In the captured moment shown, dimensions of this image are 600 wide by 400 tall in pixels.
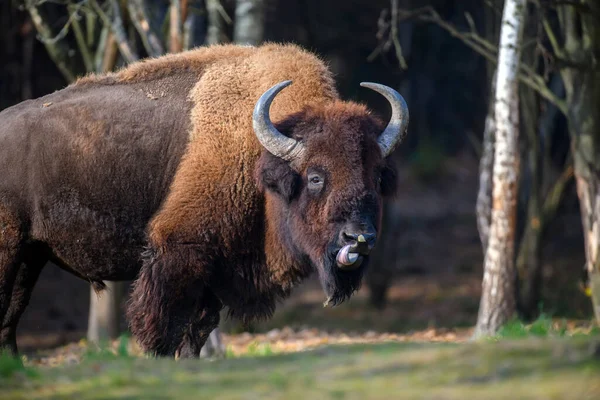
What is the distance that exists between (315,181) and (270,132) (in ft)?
1.56

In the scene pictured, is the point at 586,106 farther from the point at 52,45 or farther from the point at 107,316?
the point at 107,316

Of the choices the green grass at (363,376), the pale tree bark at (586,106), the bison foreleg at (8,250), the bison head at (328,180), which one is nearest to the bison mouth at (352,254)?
the bison head at (328,180)

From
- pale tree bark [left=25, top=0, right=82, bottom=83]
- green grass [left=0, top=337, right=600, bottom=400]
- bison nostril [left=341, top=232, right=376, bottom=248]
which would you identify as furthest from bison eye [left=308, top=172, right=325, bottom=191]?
pale tree bark [left=25, top=0, right=82, bottom=83]

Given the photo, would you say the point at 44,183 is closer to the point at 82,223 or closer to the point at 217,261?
the point at 82,223

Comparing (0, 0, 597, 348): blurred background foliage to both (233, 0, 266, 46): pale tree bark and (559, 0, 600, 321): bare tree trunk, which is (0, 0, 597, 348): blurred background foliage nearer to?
(233, 0, 266, 46): pale tree bark

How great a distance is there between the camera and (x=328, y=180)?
252 inches

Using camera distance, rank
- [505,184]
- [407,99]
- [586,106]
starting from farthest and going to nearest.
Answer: [407,99] < [586,106] < [505,184]

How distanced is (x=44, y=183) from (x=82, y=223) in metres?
0.41

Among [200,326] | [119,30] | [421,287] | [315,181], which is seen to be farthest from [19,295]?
[421,287]

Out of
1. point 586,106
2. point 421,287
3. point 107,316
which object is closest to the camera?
point 586,106

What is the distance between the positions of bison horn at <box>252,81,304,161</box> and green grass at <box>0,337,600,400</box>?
82.0 inches

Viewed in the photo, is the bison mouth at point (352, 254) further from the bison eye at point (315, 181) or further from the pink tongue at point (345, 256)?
the bison eye at point (315, 181)

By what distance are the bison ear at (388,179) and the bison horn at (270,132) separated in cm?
65

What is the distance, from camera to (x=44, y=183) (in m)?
6.84
